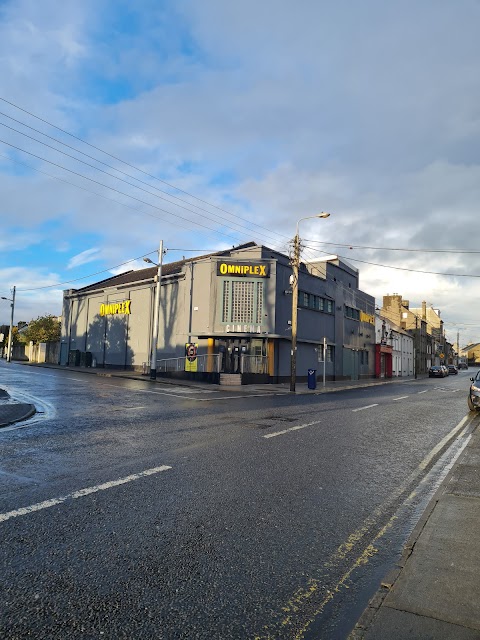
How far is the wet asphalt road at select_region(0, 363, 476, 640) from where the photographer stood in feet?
9.45

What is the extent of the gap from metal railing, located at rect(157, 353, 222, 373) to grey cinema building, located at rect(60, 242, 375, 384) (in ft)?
0.22

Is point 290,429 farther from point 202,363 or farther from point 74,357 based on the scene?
point 74,357

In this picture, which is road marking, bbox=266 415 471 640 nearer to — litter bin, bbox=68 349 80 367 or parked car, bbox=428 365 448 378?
litter bin, bbox=68 349 80 367

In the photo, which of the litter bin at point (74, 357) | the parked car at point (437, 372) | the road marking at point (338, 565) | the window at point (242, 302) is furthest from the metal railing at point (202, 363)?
the parked car at point (437, 372)

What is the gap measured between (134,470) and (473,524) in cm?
440

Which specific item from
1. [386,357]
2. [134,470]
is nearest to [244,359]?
[134,470]

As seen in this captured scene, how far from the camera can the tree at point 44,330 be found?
176 ft

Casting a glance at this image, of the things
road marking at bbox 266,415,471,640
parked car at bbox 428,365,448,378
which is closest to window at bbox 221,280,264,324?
road marking at bbox 266,415,471,640

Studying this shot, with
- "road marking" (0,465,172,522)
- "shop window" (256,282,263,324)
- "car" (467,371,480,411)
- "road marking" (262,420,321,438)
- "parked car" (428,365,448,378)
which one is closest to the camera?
"road marking" (0,465,172,522)

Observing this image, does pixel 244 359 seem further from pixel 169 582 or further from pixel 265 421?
pixel 169 582

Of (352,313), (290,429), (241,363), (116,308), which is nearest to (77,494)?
(290,429)

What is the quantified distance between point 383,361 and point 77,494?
48.8m

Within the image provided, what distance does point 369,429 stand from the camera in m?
10.7

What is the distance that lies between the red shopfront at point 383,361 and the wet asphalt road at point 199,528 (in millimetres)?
39330
